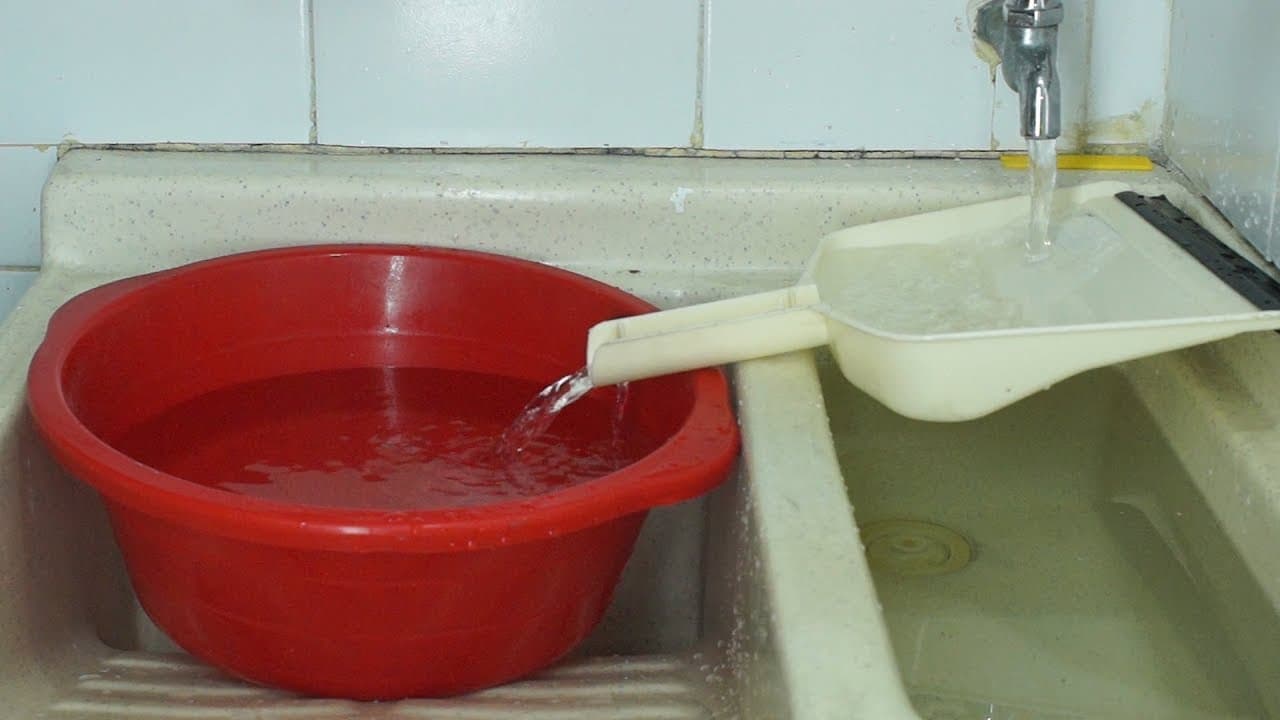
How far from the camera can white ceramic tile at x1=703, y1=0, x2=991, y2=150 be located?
3.99 feet

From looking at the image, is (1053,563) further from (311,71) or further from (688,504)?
(311,71)

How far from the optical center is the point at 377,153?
124 centimetres

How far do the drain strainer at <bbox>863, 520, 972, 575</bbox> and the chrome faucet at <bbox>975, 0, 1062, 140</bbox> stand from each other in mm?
286

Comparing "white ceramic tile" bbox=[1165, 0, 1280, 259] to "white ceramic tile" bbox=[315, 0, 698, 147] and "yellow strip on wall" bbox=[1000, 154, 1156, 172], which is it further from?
"white ceramic tile" bbox=[315, 0, 698, 147]

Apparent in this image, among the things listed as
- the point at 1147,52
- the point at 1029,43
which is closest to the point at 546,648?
the point at 1029,43

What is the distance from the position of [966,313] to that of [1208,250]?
165 millimetres

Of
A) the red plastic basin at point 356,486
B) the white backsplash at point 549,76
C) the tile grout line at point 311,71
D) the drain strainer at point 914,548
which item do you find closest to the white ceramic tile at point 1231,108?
the white backsplash at point 549,76

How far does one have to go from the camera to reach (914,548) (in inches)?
42.7

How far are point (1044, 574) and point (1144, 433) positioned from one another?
4.8 inches

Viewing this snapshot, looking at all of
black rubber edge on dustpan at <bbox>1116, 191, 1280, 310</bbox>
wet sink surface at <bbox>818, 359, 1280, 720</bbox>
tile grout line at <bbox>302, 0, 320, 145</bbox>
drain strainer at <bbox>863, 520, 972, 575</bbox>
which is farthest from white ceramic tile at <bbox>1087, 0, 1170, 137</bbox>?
tile grout line at <bbox>302, 0, 320, 145</bbox>

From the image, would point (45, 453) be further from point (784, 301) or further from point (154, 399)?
point (784, 301)

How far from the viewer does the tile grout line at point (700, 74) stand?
1.21m

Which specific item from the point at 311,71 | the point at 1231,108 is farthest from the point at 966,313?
the point at 311,71

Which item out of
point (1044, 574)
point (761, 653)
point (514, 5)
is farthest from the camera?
point (514, 5)
